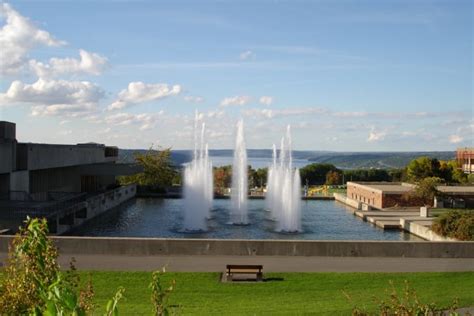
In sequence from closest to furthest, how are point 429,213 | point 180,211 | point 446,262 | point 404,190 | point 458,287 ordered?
1. point 458,287
2. point 446,262
3. point 429,213
4. point 180,211
5. point 404,190

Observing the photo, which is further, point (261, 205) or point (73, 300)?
point (261, 205)

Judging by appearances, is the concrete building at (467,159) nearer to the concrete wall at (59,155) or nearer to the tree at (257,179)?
the tree at (257,179)

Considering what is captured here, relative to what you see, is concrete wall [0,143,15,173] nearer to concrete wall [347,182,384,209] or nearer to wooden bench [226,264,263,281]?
wooden bench [226,264,263,281]

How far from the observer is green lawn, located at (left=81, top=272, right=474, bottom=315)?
1576 cm

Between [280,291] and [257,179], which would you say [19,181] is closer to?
[280,291]

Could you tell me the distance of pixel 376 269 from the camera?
20.9m

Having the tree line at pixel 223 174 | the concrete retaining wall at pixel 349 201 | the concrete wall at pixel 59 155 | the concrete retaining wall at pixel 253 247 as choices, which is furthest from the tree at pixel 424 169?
the concrete retaining wall at pixel 253 247

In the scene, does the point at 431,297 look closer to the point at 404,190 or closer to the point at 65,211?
the point at 65,211

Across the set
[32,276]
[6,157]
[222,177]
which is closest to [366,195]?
[222,177]

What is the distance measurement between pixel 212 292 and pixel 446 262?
10067mm

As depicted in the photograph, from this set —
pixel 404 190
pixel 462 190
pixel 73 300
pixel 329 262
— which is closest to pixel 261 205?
pixel 404 190

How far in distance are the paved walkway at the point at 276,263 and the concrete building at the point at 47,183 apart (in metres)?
10.9

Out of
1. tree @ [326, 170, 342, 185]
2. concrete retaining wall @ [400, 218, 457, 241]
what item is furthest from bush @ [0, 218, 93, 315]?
tree @ [326, 170, 342, 185]

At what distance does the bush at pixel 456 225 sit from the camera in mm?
29773
